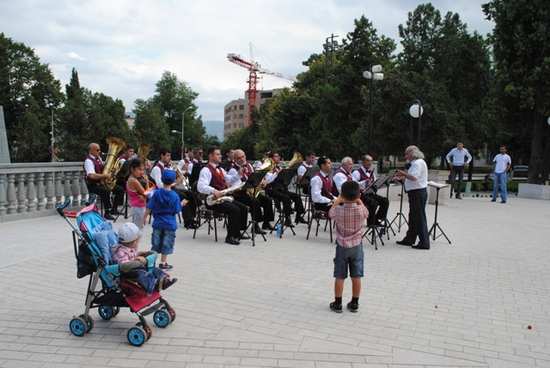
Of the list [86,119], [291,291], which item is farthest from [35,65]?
[291,291]

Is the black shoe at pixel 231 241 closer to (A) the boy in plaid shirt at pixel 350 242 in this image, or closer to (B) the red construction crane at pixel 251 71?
(A) the boy in plaid shirt at pixel 350 242

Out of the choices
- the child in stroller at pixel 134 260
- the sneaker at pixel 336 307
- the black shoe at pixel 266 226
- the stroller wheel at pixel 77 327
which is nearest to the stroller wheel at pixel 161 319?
the child in stroller at pixel 134 260

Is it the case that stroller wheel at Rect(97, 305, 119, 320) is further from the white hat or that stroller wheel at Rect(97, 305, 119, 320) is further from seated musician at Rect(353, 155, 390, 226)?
seated musician at Rect(353, 155, 390, 226)

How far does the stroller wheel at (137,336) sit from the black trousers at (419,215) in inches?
250

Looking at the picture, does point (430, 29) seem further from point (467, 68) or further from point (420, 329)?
point (420, 329)

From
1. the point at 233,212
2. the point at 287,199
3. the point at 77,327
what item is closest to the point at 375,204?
the point at 287,199

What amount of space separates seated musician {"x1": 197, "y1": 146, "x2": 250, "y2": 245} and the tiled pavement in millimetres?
352

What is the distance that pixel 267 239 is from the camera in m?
10.0

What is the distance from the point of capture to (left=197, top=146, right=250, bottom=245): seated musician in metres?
8.99

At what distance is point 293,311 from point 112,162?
304 inches

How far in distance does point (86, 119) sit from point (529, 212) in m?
46.0

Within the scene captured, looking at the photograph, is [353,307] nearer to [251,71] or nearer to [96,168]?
[96,168]

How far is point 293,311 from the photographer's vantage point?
5.47m

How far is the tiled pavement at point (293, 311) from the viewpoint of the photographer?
4281mm
